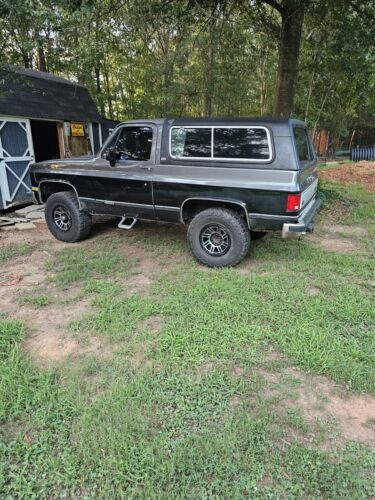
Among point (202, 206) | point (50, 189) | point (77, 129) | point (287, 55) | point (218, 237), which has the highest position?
point (287, 55)

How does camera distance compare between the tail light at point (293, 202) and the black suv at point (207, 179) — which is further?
the black suv at point (207, 179)

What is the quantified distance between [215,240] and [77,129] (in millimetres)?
7679

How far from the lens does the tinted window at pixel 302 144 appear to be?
428cm

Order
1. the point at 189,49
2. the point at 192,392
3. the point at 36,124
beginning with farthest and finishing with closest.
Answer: the point at 189,49 → the point at 36,124 → the point at 192,392

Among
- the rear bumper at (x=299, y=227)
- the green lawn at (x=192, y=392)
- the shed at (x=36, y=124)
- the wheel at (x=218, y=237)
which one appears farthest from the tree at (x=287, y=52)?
the shed at (x=36, y=124)

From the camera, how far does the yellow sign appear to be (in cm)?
1017

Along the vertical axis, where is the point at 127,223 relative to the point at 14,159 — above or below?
below

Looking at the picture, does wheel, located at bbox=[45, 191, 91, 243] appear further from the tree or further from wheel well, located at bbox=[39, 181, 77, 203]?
the tree

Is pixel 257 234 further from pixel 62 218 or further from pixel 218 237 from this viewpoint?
pixel 62 218

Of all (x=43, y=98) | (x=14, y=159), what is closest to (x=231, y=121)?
(x=14, y=159)

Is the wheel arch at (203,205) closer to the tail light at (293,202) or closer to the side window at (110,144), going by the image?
the tail light at (293,202)

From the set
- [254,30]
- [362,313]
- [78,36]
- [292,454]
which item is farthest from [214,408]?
[254,30]

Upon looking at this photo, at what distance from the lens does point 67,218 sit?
5715 mm

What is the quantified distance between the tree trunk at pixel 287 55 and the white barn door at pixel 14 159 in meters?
6.37
